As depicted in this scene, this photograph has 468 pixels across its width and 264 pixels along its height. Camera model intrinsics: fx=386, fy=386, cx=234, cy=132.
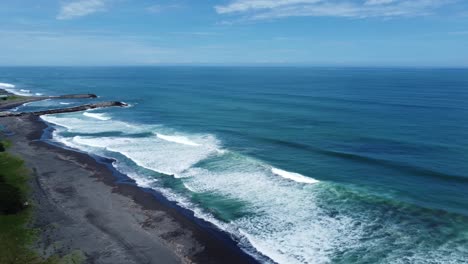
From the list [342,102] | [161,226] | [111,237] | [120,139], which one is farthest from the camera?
[342,102]

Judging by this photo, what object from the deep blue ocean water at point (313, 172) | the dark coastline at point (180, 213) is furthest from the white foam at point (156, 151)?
the dark coastline at point (180, 213)

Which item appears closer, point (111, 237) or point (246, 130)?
point (111, 237)

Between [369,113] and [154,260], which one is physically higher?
[369,113]

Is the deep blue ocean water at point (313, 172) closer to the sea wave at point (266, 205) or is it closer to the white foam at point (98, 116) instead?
the sea wave at point (266, 205)

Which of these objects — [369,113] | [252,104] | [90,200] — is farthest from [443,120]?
[90,200]

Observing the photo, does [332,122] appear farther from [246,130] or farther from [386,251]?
[386,251]

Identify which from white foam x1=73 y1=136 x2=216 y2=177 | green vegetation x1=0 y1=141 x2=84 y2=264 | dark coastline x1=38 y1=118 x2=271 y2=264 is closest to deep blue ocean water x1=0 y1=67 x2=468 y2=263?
white foam x1=73 y1=136 x2=216 y2=177

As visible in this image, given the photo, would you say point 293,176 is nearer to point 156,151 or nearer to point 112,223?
point 112,223
